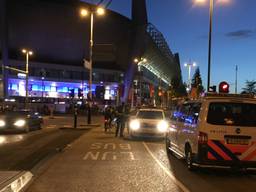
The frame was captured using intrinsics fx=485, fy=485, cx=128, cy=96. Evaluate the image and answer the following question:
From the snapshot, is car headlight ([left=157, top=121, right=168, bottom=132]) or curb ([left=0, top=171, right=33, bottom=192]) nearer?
curb ([left=0, top=171, right=33, bottom=192])

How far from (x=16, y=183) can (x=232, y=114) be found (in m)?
5.71

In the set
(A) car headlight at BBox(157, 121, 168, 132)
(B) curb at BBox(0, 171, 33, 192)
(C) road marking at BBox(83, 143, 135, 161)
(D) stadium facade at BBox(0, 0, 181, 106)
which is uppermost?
(D) stadium facade at BBox(0, 0, 181, 106)

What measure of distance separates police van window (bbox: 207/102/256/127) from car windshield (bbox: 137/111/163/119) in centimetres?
1290

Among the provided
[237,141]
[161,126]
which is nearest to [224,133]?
[237,141]

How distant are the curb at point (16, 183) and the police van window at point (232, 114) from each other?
15.5 feet

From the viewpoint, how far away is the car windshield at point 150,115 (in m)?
25.5

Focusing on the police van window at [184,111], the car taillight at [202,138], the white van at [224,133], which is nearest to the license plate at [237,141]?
the white van at [224,133]

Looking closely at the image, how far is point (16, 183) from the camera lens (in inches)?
400

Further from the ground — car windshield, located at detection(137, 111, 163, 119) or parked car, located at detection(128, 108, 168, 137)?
car windshield, located at detection(137, 111, 163, 119)

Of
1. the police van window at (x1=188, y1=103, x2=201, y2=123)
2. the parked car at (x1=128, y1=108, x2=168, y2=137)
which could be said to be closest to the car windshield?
the parked car at (x1=128, y1=108, x2=168, y2=137)

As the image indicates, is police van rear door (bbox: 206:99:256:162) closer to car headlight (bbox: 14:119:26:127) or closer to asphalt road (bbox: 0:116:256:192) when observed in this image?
asphalt road (bbox: 0:116:256:192)

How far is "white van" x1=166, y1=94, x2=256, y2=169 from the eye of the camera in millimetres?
12258

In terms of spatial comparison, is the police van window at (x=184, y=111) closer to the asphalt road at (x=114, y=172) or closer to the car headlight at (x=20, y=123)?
the asphalt road at (x=114, y=172)

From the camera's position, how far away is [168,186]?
1077cm
